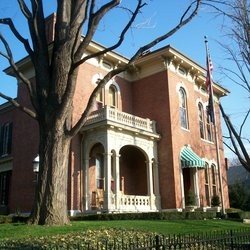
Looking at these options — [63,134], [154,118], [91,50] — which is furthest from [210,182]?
[63,134]

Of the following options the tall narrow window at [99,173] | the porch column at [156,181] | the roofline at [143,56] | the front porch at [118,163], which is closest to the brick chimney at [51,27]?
the roofline at [143,56]

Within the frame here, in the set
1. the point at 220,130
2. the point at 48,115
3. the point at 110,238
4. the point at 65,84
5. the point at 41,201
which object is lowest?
the point at 110,238

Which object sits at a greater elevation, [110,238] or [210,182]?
[210,182]

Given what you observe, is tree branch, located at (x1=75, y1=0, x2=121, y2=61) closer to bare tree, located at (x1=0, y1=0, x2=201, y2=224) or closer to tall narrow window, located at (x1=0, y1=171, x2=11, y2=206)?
bare tree, located at (x1=0, y1=0, x2=201, y2=224)

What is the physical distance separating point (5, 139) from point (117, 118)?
11.3 metres

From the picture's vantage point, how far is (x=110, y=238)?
10.3 metres

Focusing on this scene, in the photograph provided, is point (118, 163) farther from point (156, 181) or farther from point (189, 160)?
point (189, 160)

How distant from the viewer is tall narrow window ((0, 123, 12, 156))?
28031mm

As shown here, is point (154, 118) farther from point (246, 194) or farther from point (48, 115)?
point (246, 194)

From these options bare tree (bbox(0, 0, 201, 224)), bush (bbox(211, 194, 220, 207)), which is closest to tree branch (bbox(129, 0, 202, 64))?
bare tree (bbox(0, 0, 201, 224))

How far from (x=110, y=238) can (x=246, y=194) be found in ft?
92.7

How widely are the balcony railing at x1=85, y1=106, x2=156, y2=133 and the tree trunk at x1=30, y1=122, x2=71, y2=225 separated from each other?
712 centimetres

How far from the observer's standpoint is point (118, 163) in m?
20.8

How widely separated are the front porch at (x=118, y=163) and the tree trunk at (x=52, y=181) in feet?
22.0
